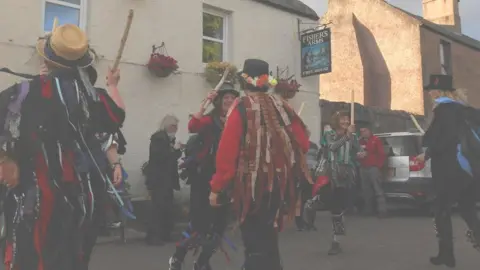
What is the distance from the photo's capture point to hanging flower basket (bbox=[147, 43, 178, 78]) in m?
9.21

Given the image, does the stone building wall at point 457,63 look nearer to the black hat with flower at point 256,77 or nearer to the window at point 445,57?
the window at point 445,57

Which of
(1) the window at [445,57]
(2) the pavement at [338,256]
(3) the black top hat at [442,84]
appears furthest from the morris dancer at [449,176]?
(1) the window at [445,57]

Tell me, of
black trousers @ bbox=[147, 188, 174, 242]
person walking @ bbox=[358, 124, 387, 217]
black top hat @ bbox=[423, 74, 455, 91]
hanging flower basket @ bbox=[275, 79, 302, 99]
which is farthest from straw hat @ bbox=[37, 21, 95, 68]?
hanging flower basket @ bbox=[275, 79, 302, 99]

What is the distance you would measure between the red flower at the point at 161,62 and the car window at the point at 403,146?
496cm

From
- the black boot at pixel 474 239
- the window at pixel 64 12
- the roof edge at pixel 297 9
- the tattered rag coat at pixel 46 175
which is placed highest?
the roof edge at pixel 297 9

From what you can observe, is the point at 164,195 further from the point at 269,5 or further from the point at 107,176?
the point at 269,5

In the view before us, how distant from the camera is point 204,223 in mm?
4430

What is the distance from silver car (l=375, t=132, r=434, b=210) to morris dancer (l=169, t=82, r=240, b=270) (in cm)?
649

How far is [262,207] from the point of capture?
333 cm

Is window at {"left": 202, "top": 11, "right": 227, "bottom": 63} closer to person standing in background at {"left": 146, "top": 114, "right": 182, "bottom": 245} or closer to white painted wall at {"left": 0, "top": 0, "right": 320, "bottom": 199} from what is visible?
white painted wall at {"left": 0, "top": 0, "right": 320, "bottom": 199}

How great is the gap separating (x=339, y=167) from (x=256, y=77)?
276 cm

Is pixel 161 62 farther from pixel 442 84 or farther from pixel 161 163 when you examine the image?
pixel 442 84

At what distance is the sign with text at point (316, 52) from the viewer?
11898 millimetres

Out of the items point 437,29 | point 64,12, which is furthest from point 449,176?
point 437,29
